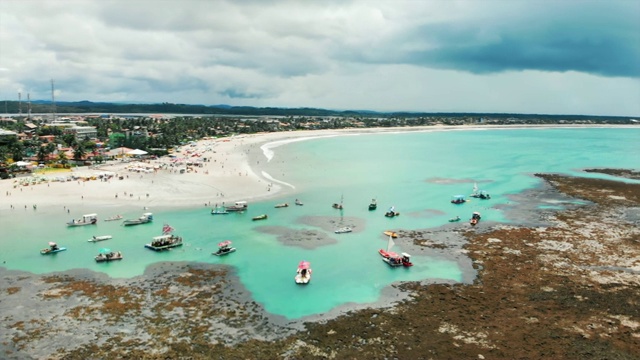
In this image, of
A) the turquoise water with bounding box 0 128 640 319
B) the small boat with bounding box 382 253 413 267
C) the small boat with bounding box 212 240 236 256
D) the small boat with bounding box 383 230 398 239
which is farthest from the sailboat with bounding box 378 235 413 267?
the small boat with bounding box 212 240 236 256

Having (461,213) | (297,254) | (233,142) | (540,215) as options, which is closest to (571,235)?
(540,215)

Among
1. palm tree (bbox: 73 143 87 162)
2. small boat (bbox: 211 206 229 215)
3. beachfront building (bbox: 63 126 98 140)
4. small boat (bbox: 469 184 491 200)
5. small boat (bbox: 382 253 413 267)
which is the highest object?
beachfront building (bbox: 63 126 98 140)

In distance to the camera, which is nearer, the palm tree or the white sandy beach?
the white sandy beach

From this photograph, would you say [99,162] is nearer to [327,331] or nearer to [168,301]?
[168,301]

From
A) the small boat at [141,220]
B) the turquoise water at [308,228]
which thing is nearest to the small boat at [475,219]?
the turquoise water at [308,228]

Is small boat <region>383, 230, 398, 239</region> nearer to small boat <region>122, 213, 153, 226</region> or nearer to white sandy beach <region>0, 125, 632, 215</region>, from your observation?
white sandy beach <region>0, 125, 632, 215</region>

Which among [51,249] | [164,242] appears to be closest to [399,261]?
[164,242]
